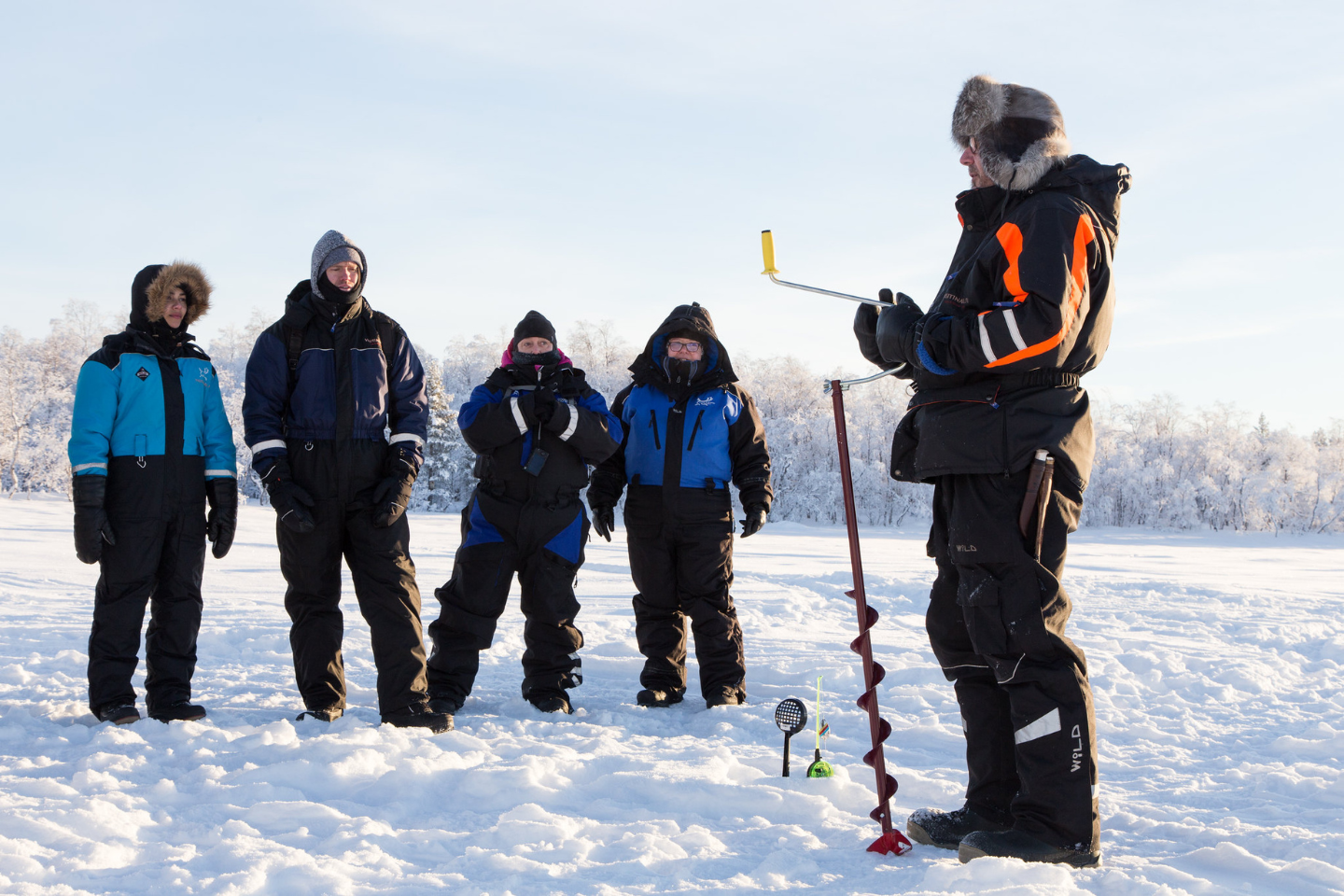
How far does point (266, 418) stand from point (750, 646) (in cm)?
382

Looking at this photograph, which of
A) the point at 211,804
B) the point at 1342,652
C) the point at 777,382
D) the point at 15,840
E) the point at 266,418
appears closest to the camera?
the point at 15,840

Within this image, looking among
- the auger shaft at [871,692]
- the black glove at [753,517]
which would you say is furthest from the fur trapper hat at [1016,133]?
the black glove at [753,517]

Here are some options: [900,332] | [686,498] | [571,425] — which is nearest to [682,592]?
[686,498]

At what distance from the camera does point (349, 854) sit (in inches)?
92.5

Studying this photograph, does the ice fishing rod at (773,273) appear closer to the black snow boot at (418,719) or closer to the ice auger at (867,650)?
the ice auger at (867,650)

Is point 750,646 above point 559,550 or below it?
below

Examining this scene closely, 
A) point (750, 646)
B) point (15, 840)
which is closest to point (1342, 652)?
point (750, 646)

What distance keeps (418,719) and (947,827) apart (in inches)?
88.6

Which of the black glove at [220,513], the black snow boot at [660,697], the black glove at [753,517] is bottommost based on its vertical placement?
the black snow boot at [660,697]

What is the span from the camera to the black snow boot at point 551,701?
450 cm

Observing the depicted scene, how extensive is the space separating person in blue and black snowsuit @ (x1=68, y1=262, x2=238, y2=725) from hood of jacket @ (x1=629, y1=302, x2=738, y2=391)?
2.12 m

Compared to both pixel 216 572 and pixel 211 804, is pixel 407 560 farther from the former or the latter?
pixel 216 572

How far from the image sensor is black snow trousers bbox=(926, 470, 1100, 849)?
8.07ft

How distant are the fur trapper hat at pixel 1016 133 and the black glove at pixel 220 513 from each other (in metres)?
3.48
